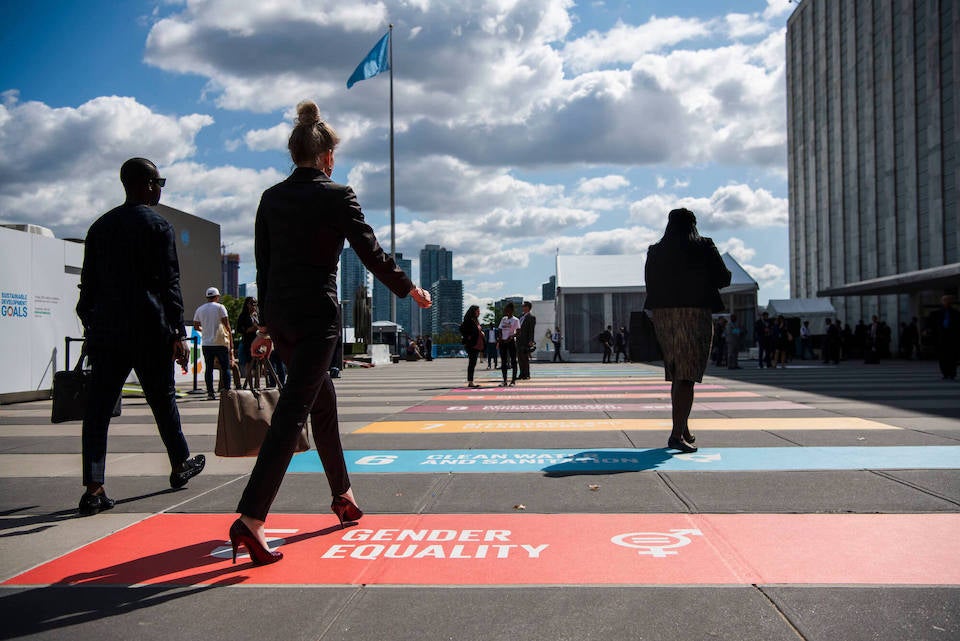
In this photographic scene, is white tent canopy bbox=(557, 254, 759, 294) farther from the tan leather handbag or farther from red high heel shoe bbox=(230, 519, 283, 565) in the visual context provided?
red high heel shoe bbox=(230, 519, 283, 565)

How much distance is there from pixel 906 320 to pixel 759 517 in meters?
40.6

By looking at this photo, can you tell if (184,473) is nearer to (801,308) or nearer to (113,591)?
(113,591)

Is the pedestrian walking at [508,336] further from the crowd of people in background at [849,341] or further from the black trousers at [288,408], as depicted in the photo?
the black trousers at [288,408]

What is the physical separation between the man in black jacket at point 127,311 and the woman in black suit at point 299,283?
49.6 inches

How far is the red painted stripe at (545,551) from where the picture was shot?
310 centimetres

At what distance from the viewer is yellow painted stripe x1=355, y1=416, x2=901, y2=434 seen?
796 cm

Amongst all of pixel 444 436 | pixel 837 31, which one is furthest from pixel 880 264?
pixel 444 436

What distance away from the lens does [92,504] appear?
14.3 feet

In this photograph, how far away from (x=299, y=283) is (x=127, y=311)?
1583 millimetres

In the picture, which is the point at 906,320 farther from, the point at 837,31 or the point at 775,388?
the point at 775,388

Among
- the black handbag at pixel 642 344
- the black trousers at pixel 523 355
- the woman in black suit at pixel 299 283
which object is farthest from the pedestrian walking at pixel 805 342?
the woman in black suit at pixel 299 283

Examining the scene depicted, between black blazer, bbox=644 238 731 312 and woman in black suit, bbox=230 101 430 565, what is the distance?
3.34m

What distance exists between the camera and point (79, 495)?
4.90 meters

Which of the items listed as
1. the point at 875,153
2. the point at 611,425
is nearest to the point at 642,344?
the point at 875,153
